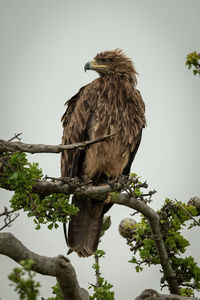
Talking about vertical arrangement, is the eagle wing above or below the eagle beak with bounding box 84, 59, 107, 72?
below

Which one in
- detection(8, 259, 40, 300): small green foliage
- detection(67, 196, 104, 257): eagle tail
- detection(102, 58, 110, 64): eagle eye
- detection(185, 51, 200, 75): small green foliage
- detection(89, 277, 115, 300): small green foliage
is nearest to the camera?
detection(8, 259, 40, 300): small green foliage

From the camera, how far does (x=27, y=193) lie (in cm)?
405

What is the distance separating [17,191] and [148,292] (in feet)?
4.58

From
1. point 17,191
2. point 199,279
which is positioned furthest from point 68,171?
point 17,191

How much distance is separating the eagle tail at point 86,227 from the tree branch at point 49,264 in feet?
7.31

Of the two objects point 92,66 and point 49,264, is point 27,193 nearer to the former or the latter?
point 49,264

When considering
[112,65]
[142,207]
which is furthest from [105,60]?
[142,207]

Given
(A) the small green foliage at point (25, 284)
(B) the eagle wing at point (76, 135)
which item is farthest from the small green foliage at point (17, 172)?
(B) the eagle wing at point (76, 135)

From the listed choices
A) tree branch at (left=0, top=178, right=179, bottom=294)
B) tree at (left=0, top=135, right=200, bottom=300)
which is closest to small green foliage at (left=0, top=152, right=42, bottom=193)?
tree at (left=0, top=135, right=200, bottom=300)

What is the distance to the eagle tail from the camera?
6.68 m

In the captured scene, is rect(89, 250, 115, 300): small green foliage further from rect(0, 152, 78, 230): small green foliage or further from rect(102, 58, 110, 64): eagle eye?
rect(102, 58, 110, 64): eagle eye

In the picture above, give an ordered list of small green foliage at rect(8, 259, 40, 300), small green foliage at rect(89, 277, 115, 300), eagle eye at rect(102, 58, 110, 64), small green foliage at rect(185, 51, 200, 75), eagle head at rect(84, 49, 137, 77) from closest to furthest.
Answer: small green foliage at rect(8, 259, 40, 300), small green foliage at rect(185, 51, 200, 75), small green foliage at rect(89, 277, 115, 300), eagle head at rect(84, 49, 137, 77), eagle eye at rect(102, 58, 110, 64)

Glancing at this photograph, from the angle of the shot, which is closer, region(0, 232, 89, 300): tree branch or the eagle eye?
region(0, 232, 89, 300): tree branch

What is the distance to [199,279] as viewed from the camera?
5.25 meters
